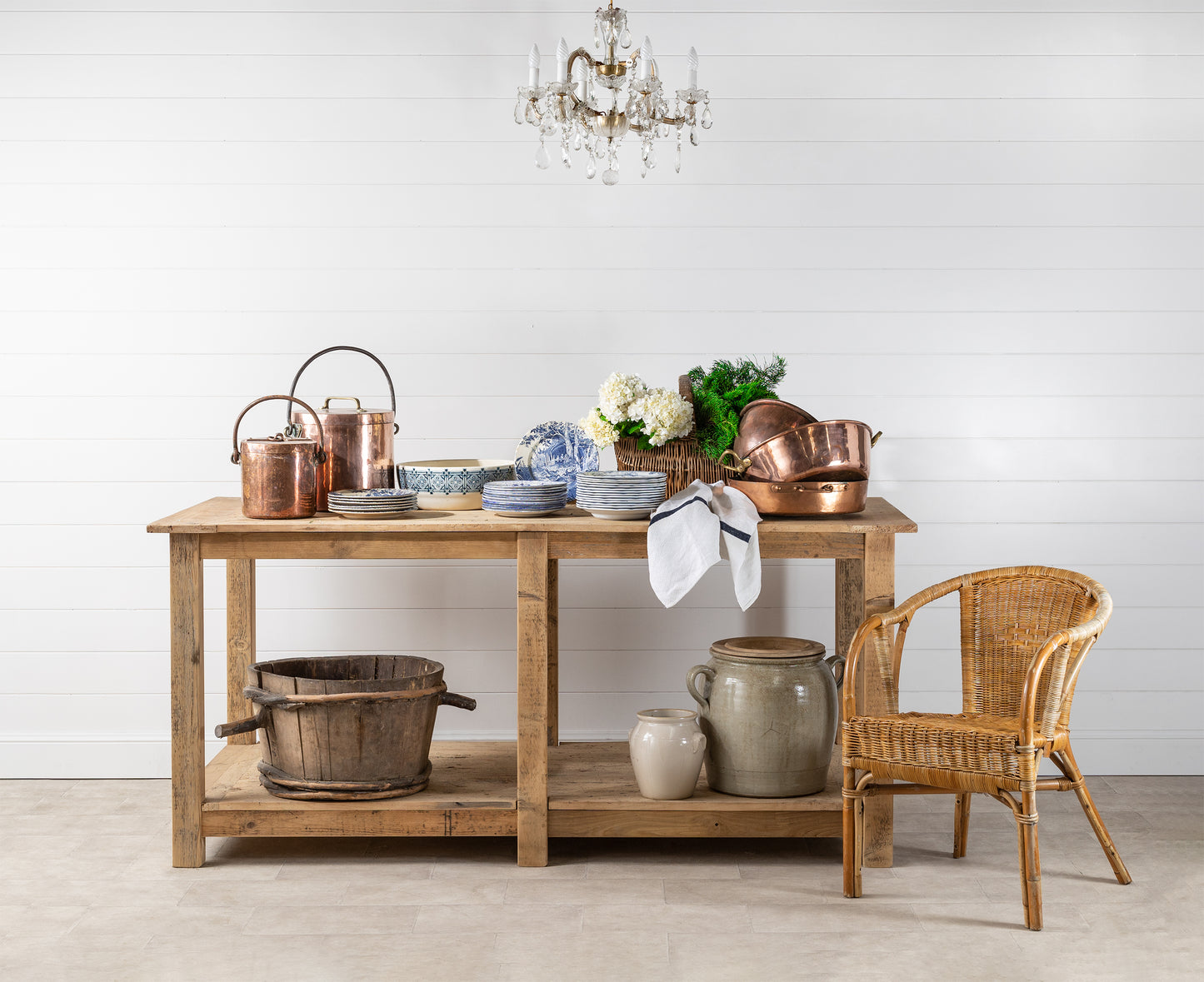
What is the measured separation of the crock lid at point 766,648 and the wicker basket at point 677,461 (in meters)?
0.46

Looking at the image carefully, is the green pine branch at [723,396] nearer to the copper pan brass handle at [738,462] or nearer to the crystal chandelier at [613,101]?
the copper pan brass handle at [738,462]

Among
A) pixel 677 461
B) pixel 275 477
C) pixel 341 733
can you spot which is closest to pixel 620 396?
pixel 677 461

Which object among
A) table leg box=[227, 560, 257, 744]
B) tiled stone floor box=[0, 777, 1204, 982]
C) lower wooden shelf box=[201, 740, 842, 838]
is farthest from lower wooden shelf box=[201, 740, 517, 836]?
table leg box=[227, 560, 257, 744]

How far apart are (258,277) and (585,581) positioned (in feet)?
4.95

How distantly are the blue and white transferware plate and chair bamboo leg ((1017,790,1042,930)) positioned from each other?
145 cm

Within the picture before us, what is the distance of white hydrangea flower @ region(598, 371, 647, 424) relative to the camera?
3.16m

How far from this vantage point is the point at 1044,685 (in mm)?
3092

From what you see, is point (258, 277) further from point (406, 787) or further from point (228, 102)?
point (406, 787)

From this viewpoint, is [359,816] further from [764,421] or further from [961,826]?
[961,826]

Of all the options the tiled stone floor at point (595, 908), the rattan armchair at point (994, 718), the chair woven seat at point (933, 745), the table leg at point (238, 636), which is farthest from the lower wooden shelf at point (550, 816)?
the table leg at point (238, 636)

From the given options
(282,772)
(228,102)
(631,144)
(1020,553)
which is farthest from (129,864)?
(1020,553)

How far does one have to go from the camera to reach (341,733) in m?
A: 3.13

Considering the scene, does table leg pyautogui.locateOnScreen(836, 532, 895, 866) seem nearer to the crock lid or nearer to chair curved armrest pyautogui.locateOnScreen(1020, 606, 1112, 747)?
the crock lid

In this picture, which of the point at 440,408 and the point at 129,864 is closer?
the point at 129,864
